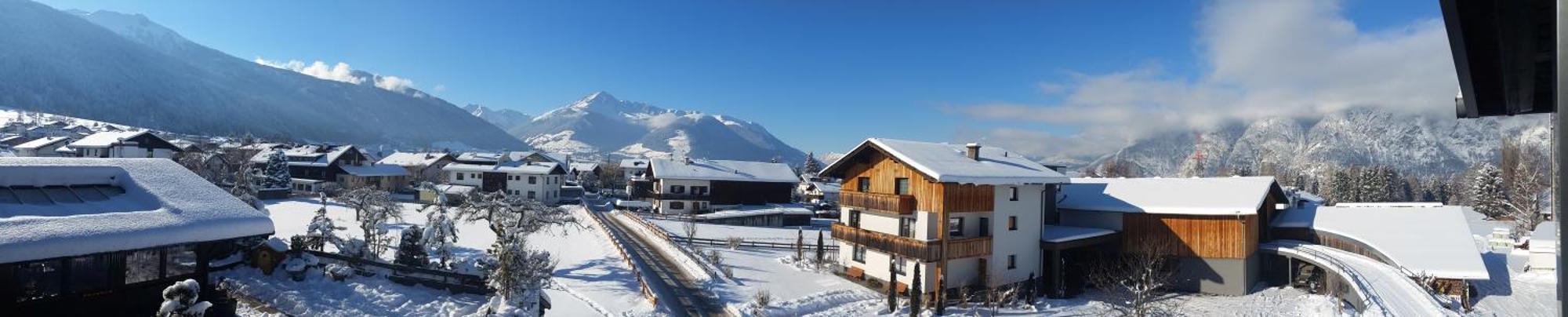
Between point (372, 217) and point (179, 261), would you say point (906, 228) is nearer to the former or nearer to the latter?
point (372, 217)

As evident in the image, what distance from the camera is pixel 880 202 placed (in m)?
32.0

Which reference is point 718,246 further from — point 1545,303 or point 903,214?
point 1545,303

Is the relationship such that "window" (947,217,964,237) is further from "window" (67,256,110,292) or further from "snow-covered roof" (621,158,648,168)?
"snow-covered roof" (621,158,648,168)

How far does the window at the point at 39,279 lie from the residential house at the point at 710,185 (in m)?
54.2

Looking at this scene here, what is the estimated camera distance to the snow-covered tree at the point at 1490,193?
7112 cm

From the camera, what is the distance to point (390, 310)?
23.2 metres

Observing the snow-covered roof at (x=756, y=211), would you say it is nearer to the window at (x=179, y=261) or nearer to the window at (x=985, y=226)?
the window at (x=985, y=226)

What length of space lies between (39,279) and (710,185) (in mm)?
56808

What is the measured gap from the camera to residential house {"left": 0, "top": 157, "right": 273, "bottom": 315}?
14555 millimetres

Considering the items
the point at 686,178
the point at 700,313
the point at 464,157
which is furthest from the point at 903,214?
the point at 464,157

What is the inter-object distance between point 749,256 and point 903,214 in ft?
41.2

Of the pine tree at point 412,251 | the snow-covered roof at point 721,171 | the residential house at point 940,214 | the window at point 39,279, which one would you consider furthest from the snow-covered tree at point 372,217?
the snow-covered roof at point 721,171

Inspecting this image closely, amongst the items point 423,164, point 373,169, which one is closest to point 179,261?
point 373,169

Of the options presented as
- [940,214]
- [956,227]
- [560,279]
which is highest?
[940,214]
